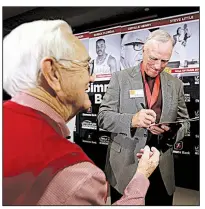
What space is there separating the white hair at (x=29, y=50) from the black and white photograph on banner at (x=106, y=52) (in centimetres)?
20

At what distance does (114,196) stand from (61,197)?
333 millimetres

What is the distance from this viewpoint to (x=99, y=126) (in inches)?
68.4

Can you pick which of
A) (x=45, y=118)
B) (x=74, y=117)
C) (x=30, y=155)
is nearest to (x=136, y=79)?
(x=74, y=117)

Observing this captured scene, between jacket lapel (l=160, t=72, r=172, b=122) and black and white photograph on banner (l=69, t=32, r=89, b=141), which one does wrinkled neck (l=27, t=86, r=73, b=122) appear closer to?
black and white photograph on banner (l=69, t=32, r=89, b=141)

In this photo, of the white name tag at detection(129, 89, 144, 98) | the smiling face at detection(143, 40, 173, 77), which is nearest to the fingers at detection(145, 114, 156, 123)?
the white name tag at detection(129, 89, 144, 98)

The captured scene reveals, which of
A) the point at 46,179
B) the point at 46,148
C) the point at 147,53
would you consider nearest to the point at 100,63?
the point at 147,53

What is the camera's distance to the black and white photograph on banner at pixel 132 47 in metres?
1.70

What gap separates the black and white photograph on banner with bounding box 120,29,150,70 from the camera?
170 cm

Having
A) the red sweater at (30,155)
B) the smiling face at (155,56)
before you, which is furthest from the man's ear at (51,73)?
the smiling face at (155,56)

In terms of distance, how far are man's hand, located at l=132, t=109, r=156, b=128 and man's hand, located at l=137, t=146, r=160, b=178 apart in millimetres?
133

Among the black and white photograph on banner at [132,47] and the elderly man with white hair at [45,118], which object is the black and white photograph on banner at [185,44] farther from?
the elderly man with white hair at [45,118]

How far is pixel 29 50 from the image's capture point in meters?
1.50

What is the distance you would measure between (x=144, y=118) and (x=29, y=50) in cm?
70

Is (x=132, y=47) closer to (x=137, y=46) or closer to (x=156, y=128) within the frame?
(x=137, y=46)
